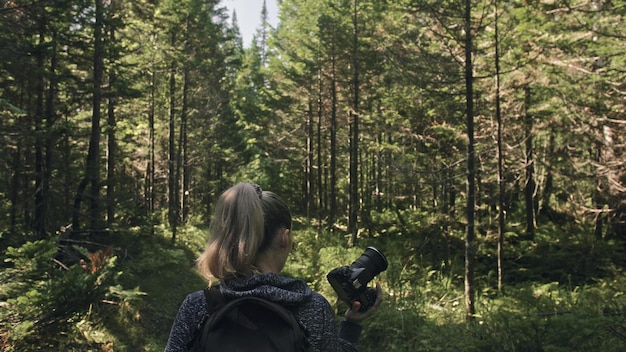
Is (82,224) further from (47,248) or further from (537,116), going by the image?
(537,116)

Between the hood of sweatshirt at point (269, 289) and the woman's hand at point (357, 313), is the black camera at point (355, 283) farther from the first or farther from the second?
the hood of sweatshirt at point (269, 289)

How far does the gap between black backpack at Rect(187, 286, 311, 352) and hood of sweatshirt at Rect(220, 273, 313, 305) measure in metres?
0.04

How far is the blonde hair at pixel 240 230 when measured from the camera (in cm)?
173

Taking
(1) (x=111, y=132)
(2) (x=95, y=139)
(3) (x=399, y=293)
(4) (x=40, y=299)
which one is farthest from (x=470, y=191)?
(1) (x=111, y=132)

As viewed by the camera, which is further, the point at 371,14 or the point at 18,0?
the point at 371,14

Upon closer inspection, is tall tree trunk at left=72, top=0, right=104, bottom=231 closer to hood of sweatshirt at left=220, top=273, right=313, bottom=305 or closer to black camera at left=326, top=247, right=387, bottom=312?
black camera at left=326, top=247, right=387, bottom=312

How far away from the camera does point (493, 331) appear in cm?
692

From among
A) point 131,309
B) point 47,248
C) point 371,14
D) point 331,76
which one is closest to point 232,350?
point 47,248

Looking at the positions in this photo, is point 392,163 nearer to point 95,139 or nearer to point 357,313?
point 95,139

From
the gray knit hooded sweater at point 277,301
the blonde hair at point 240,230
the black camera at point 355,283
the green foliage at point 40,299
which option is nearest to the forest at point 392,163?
the green foliage at point 40,299

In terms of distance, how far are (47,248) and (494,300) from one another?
10.2m

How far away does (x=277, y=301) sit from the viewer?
5.19 feet

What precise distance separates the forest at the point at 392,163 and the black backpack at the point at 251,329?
17.4 ft

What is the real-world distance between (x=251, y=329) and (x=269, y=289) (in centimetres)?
18
